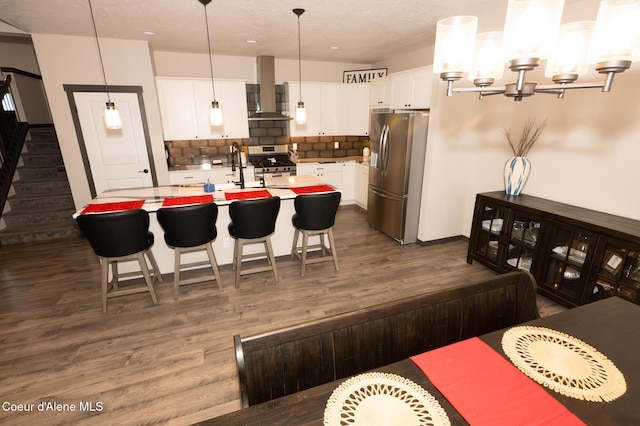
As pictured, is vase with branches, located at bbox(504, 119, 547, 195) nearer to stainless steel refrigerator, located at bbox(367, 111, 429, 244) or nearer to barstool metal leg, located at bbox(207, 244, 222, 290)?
stainless steel refrigerator, located at bbox(367, 111, 429, 244)

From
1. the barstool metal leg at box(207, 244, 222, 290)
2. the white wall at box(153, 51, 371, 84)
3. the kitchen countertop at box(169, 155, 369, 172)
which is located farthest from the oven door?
the barstool metal leg at box(207, 244, 222, 290)

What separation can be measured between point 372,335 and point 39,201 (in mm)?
5958

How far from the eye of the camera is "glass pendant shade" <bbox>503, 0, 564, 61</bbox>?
104 centimetres

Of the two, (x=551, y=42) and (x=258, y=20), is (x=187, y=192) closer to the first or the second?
(x=258, y=20)

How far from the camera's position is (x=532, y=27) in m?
1.07

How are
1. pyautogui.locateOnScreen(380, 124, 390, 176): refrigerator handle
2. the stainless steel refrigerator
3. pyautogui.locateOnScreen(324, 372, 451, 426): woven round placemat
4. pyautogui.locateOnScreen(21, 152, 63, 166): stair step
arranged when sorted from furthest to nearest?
pyautogui.locateOnScreen(21, 152, 63, 166): stair step < pyautogui.locateOnScreen(380, 124, 390, 176): refrigerator handle < the stainless steel refrigerator < pyautogui.locateOnScreen(324, 372, 451, 426): woven round placemat

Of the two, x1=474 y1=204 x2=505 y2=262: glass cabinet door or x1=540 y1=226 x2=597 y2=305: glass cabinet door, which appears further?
x1=474 y1=204 x2=505 y2=262: glass cabinet door

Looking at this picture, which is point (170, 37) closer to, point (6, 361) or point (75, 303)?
point (75, 303)

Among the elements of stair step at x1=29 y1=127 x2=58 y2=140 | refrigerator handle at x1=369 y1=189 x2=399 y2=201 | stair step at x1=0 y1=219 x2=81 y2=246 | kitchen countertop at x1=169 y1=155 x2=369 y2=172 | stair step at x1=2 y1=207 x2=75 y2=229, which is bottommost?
stair step at x1=0 y1=219 x2=81 y2=246

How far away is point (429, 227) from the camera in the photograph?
4281 millimetres

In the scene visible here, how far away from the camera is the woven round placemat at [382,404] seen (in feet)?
3.20

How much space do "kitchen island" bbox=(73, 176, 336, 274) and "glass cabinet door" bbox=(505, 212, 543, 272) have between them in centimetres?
232

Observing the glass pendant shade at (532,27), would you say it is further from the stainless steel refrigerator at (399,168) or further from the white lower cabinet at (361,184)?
the white lower cabinet at (361,184)

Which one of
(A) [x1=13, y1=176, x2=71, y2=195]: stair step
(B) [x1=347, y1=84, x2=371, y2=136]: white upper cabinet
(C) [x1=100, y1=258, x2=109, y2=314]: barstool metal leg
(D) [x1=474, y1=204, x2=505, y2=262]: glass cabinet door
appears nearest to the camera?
(C) [x1=100, y1=258, x2=109, y2=314]: barstool metal leg
